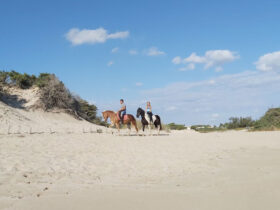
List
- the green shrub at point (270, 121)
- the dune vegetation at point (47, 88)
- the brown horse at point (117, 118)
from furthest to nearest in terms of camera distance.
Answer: the green shrub at point (270, 121) < the dune vegetation at point (47, 88) < the brown horse at point (117, 118)

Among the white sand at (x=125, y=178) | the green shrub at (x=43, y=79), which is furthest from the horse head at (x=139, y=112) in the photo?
the green shrub at (x=43, y=79)

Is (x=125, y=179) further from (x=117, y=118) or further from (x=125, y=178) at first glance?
(x=117, y=118)

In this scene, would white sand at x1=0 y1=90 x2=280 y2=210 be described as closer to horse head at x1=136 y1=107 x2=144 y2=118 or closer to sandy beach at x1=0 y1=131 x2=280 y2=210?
sandy beach at x1=0 y1=131 x2=280 y2=210

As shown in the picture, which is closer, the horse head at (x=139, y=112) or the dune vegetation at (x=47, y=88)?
the horse head at (x=139, y=112)

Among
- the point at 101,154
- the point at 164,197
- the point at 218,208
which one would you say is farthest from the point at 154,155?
the point at 218,208

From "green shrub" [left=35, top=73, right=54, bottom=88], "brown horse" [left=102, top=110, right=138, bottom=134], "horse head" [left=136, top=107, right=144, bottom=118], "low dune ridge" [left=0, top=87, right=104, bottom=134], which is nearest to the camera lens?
"low dune ridge" [left=0, top=87, right=104, bottom=134]

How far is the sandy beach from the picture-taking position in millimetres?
5012

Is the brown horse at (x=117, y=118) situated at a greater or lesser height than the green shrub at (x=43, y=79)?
lesser

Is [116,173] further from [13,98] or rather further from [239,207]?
[13,98]

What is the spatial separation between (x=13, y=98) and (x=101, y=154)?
54.8 ft

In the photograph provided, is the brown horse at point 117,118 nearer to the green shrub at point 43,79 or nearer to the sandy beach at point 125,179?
the sandy beach at point 125,179

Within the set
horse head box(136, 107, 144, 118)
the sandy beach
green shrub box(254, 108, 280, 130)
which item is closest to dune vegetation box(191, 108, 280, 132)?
green shrub box(254, 108, 280, 130)

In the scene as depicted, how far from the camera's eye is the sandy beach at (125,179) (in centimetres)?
501

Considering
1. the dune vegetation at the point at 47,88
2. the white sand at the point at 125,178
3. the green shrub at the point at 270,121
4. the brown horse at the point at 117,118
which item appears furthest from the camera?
the green shrub at the point at 270,121
